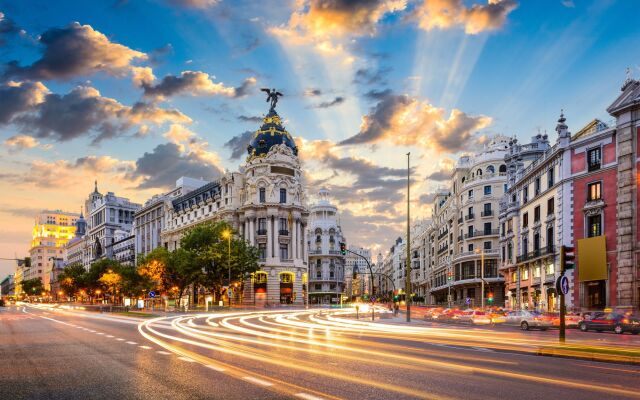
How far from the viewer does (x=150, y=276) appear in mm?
85250

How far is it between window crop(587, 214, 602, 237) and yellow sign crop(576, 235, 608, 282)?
77 centimetres

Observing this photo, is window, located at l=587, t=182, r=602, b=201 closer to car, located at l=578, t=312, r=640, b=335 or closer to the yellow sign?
the yellow sign

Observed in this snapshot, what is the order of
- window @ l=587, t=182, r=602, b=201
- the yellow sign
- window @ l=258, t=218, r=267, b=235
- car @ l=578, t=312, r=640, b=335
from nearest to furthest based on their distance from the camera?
car @ l=578, t=312, r=640, b=335 → the yellow sign → window @ l=587, t=182, r=602, b=201 → window @ l=258, t=218, r=267, b=235

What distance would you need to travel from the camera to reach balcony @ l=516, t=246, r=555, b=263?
56469mm

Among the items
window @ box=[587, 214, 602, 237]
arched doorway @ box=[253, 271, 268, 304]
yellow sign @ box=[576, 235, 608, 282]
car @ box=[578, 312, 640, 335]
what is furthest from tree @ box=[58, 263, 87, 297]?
car @ box=[578, 312, 640, 335]

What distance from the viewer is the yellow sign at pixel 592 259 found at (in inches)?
1930

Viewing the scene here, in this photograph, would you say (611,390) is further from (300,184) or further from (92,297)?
(92,297)

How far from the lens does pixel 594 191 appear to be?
50.9 m

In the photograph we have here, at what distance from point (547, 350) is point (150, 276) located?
73.7 m

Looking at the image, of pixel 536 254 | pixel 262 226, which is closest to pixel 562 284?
pixel 536 254

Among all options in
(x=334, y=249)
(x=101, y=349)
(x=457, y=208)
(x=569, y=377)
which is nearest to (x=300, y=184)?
(x=457, y=208)

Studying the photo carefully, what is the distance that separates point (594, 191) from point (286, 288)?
61173 millimetres

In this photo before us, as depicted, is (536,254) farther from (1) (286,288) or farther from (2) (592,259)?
(1) (286,288)

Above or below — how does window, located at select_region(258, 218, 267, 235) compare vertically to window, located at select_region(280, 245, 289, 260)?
above
